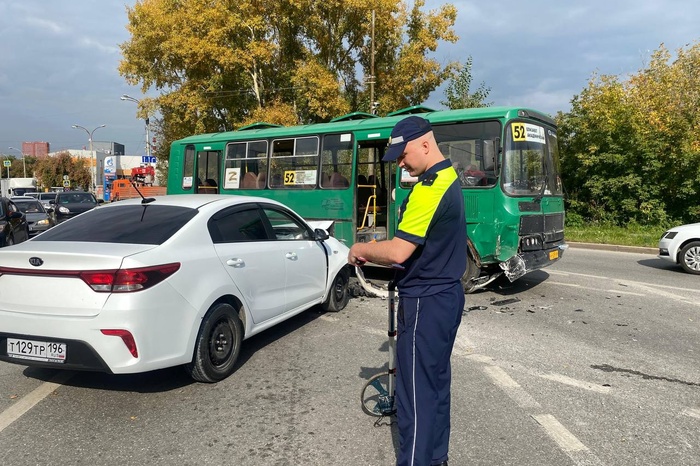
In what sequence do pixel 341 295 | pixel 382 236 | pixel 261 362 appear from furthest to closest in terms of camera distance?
pixel 382 236, pixel 341 295, pixel 261 362

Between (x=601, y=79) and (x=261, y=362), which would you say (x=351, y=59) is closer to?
(x=601, y=79)

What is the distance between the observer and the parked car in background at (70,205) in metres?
19.4

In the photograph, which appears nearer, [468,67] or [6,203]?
[6,203]

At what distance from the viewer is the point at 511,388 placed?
420 cm

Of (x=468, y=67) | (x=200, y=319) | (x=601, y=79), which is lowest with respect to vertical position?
(x=200, y=319)

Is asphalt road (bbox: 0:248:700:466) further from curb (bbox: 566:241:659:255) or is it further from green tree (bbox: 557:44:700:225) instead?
green tree (bbox: 557:44:700:225)

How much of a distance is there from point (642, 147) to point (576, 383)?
15622 mm

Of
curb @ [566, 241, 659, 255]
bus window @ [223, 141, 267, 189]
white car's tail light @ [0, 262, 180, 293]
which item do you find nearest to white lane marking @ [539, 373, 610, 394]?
white car's tail light @ [0, 262, 180, 293]

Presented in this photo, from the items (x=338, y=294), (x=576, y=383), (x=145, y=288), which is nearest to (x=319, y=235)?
(x=338, y=294)

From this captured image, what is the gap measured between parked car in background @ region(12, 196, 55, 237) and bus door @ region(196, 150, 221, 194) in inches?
301

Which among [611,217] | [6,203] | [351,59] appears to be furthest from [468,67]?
[6,203]

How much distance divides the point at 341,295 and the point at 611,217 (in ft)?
48.0

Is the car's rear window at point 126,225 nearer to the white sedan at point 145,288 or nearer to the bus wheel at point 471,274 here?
the white sedan at point 145,288

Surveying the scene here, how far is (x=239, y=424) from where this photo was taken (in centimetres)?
356
